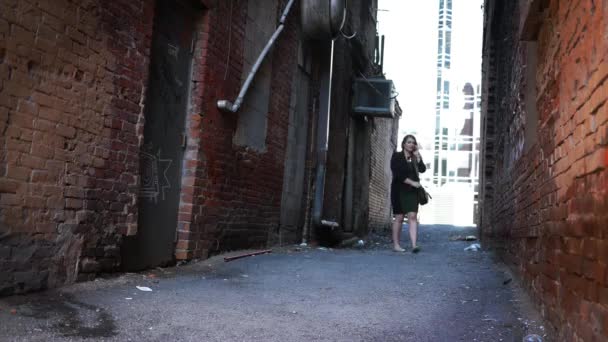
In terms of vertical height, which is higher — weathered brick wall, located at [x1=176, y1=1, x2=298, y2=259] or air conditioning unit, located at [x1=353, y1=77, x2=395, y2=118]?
air conditioning unit, located at [x1=353, y1=77, x2=395, y2=118]

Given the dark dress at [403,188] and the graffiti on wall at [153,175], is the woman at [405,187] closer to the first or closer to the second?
the dark dress at [403,188]

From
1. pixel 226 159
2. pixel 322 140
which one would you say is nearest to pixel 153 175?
pixel 226 159

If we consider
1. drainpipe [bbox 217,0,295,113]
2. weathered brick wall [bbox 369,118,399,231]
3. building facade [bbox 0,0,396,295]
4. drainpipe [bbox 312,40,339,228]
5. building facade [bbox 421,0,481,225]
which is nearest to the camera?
building facade [bbox 0,0,396,295]

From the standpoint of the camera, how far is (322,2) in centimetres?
768

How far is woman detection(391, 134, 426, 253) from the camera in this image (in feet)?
26.8

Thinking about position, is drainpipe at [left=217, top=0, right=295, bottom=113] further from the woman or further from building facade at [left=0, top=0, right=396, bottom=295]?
the woman

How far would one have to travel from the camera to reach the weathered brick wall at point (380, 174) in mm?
15023

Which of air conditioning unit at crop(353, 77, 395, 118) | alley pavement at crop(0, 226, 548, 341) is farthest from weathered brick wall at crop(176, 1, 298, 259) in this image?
air conditioning unit at crop(353, 77, 395, 118)

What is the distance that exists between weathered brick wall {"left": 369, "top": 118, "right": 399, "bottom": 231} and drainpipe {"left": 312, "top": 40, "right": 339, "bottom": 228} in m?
5.58

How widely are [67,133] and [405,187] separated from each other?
215 inches

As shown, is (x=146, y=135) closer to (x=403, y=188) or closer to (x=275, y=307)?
(x=275, y=307)

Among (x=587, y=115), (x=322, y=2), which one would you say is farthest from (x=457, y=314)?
(x=322, y=2)

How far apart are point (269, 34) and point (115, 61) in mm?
3081

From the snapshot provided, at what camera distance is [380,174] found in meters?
16.6
